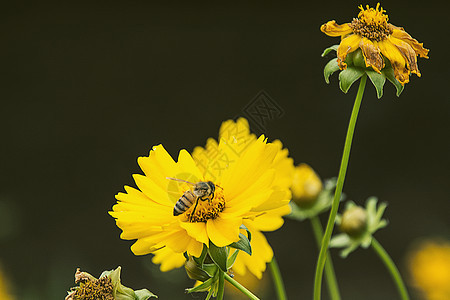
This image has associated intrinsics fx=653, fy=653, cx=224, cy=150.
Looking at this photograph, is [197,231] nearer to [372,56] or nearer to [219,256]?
[219,256]

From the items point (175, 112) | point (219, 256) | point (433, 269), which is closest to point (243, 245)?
point (219, 256)

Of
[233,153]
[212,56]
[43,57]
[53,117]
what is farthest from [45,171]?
[233,153]

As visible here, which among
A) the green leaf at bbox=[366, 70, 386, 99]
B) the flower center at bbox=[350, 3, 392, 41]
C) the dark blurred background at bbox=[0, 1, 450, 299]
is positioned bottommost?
the dark blurred background at bbox=[0, 1, 450, 299]

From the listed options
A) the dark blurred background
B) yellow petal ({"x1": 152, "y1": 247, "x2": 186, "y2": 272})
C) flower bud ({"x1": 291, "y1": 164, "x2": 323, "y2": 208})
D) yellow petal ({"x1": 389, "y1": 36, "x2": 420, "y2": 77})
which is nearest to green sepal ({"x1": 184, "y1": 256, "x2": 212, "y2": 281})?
yellow petal ({"x1": 152, "y1": 247, "x2": 186, "y2": 272})

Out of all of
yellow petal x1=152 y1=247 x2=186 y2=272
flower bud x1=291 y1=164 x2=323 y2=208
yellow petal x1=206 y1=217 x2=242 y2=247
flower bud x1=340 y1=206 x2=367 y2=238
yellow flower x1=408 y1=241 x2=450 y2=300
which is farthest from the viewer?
yellow flower x1=408 y1=241 x2=450 y2=300

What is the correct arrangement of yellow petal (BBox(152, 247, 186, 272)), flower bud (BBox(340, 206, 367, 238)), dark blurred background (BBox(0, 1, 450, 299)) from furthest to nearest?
dark blurred background (BBox(0, 1, 450, 299)) < flower bud (BBox(340, 206, 367, 238)) < yellow petal (BBox(152, 247, 186, 272))

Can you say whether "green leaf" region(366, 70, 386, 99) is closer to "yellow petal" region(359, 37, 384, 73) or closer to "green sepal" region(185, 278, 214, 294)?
"yellow petal" region(359, 37, 384, 73)
